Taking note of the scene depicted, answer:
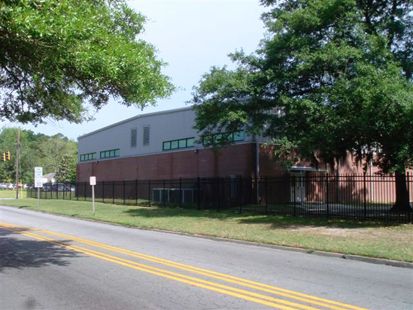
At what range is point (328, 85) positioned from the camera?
2303 centimetres

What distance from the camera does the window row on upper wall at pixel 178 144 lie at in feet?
133

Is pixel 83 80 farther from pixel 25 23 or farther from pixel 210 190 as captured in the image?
pixel 210 190

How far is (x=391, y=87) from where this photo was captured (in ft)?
61.4

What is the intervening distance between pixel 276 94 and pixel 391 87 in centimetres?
695

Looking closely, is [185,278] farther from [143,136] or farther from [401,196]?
[143,136]

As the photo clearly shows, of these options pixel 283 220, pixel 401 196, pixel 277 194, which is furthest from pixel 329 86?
pixel 277 194

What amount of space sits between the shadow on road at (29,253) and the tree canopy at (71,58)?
3.58 metres

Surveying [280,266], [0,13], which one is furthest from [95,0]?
[280,266]

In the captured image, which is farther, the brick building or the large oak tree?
the brick building

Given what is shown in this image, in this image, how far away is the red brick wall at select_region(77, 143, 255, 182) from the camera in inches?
1374

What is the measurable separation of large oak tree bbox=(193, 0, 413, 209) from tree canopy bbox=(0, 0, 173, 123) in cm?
943

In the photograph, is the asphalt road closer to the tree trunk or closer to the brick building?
the tree trunk

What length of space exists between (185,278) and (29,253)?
5.40 meters

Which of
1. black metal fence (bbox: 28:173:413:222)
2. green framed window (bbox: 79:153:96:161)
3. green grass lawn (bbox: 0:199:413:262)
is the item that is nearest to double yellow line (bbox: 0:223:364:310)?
green grass lawn (bbox: 0:199:413:262)
